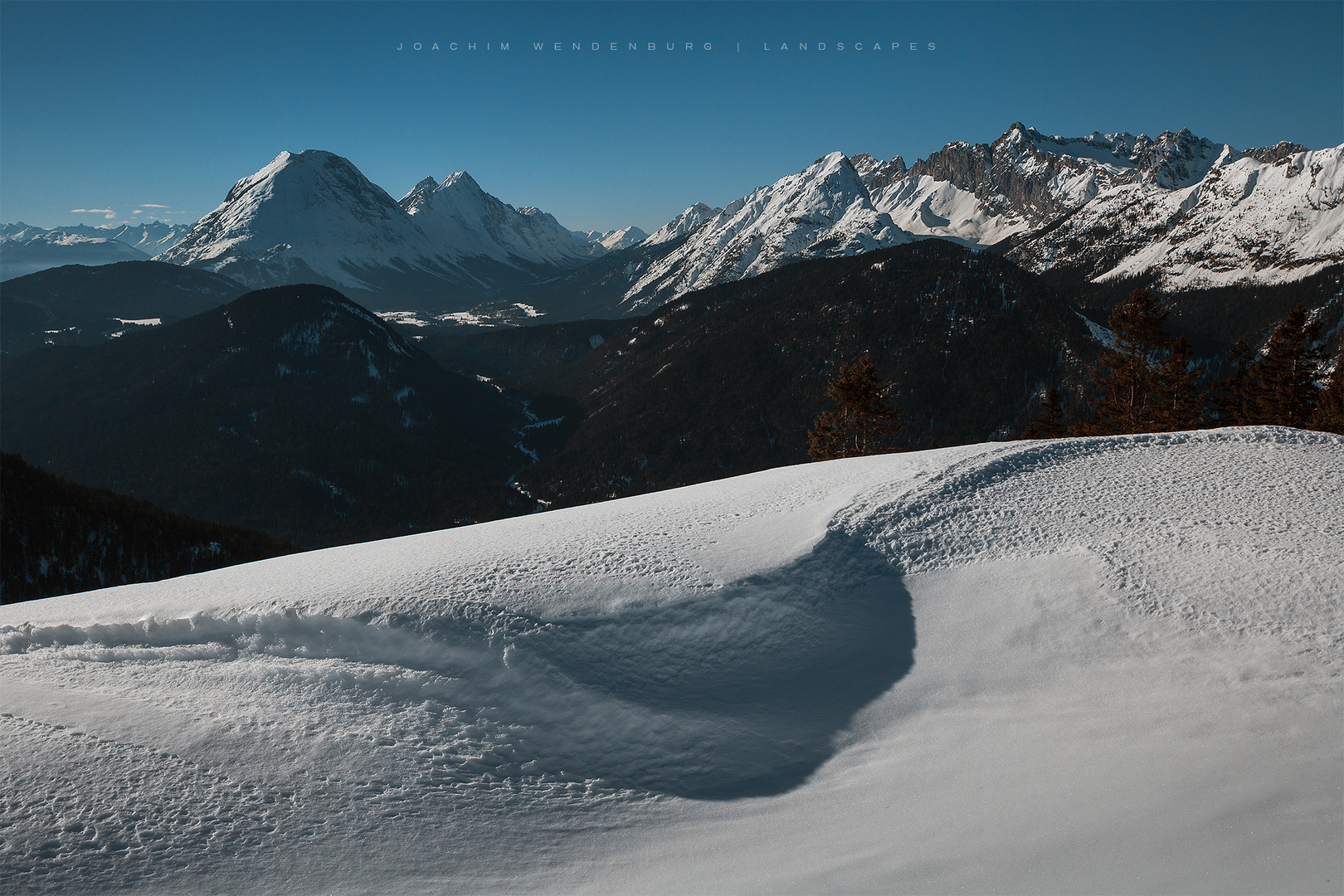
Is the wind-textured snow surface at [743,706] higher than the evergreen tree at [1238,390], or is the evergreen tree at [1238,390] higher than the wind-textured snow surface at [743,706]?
the evergreen tree at [1238,390]

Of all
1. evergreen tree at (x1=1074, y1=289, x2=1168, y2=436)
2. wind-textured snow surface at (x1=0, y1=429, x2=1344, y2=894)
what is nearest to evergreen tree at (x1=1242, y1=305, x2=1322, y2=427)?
evergreen tree at (x1=1074, y1=289, x2=1168, y2=436)

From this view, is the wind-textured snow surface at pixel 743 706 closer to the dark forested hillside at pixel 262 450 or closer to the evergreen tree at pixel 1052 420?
the evergreen tree at pixel 1052 420

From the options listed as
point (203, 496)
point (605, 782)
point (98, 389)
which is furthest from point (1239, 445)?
point (98, 389)

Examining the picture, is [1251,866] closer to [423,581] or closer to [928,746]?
[928,746]

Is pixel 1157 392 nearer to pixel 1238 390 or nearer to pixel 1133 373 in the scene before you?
pixel 1133 373

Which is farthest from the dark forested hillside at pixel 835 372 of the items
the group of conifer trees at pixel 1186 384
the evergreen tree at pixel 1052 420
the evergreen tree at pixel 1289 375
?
the evergreen tree at pixel 1289 375

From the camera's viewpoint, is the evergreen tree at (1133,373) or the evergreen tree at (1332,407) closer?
the evergreen tree at (1133,373)

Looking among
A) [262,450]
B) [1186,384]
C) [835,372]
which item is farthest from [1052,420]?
[262,450]
